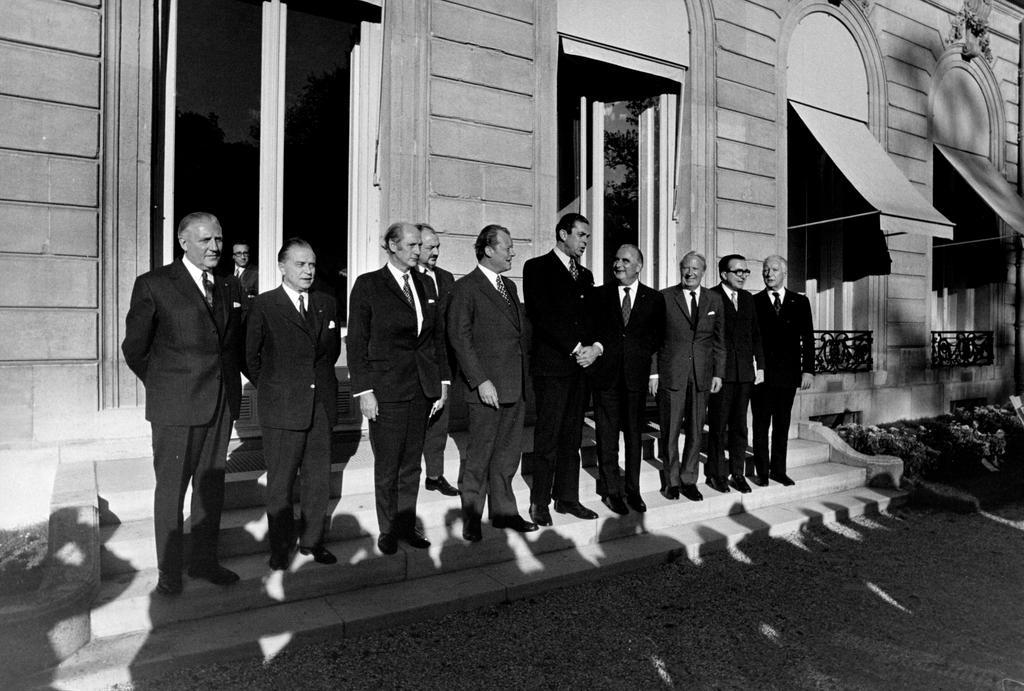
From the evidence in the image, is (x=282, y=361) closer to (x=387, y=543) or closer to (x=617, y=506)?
(x=387, y=543)

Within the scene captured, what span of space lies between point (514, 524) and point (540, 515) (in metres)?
0.26

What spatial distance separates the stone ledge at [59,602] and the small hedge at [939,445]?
7910 mm

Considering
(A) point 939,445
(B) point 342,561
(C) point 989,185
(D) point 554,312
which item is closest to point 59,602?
(B) point 342,561

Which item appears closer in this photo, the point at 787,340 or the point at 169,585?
the point at 169,585

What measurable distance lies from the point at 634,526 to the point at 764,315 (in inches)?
99.2

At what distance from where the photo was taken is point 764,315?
6.75 metres

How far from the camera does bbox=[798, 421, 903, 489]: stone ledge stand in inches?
293

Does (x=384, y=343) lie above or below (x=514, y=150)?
below

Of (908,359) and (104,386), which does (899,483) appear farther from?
(104,386)

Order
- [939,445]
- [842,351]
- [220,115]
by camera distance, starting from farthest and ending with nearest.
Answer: [842,351]
[939,445]
[220,115]

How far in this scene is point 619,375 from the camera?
5676 mm

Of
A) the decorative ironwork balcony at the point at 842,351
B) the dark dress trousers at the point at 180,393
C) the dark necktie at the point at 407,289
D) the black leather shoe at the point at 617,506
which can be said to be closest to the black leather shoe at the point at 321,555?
the dark dress trousers at the point at 180,393

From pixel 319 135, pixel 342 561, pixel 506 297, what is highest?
pixel 319 135

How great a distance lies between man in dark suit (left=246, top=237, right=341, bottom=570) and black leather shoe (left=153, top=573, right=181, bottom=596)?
1.79ft
